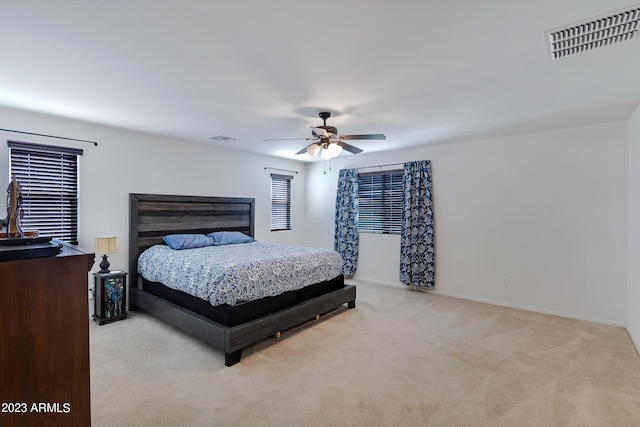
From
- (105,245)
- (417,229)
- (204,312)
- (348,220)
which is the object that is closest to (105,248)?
(105,245)

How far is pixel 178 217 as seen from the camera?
15.5ft

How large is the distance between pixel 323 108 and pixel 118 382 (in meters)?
3.04

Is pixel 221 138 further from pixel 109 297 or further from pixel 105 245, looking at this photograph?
pixel 109 297

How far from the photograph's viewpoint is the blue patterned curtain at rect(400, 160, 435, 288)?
5.14 meters

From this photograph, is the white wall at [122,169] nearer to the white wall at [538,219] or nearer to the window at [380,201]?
the window at [380,201]

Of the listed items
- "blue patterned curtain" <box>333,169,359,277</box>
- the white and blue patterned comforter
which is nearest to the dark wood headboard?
the white and blue patterned comforter

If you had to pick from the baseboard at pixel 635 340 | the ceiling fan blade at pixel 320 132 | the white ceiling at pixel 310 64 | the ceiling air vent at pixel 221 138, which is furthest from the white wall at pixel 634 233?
the ceiling air vent at pixel 221 138

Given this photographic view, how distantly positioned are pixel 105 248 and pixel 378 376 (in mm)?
3392

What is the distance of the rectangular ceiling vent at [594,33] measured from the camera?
171 centimetres

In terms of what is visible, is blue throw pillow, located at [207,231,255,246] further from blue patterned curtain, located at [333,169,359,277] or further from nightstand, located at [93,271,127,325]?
blue patterned curtain, located at [333,169,359,277]

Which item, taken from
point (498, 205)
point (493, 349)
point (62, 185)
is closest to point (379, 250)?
point (498, 205)

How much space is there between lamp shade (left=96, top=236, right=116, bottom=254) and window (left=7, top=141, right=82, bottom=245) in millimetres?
413

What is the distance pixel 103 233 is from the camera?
13.2 feet

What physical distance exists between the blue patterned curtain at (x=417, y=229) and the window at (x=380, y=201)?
270mm
